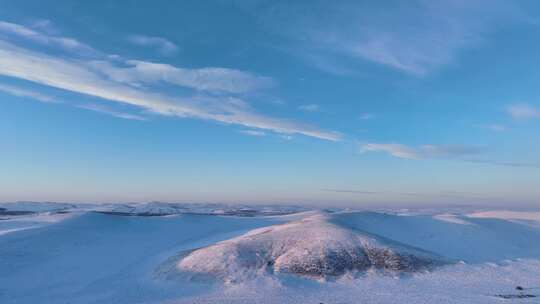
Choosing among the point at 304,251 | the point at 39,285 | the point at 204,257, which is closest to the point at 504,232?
the point at 304,251

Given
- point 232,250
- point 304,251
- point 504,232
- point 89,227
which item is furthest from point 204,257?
point 504,232

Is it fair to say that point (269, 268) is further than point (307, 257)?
No

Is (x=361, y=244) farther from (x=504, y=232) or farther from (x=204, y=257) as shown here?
(x=504, y=232)

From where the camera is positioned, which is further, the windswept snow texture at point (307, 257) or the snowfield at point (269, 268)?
the windswept snow texture at point (307, 257)

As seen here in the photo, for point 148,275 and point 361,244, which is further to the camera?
point 361,244

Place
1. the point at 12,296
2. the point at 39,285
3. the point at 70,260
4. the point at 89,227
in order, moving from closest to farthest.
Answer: the point at 12,296
the point at 39,285
the point at 70,260
the point at 89,227

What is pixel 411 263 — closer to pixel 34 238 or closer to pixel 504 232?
pixel 504 232

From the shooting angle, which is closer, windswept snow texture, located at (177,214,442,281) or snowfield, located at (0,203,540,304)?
snowfield, located at (0,203,540,304)

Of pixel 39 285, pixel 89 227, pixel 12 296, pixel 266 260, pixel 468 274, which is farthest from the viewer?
pixel 89 227
